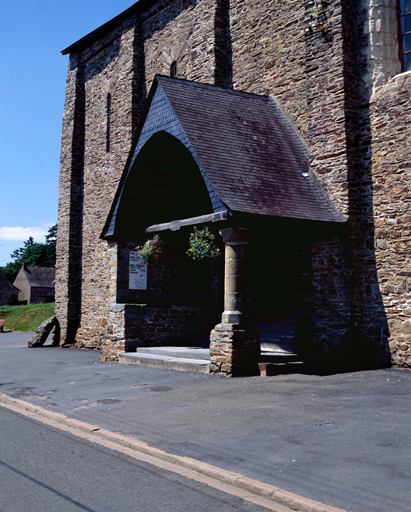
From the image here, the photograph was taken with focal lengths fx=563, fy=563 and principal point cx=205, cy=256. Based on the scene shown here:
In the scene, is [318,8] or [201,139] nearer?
[201,139]

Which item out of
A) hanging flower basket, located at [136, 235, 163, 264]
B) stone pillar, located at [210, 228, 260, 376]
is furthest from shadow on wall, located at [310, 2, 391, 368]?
hanging flower basket, located at [136, 235, 163, 264]

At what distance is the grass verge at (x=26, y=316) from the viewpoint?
4184 cm

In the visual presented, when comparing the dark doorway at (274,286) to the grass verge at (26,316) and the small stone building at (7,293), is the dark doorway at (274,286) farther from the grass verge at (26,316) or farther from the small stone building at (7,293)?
the small stone building at (7,293)

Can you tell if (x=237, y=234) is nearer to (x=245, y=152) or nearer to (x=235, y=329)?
(x=235, y=329)

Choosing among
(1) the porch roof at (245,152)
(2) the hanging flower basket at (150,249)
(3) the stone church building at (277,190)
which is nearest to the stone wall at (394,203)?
(3) the stone church building at (277,190)

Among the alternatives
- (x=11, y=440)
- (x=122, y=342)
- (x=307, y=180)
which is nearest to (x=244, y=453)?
(x=11, y=440)

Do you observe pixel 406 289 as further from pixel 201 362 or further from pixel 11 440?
pixel 11 440

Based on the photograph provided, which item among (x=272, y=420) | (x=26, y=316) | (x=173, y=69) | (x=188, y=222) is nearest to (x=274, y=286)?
(x=188, y=222)

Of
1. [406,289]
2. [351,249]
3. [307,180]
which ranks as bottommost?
[406,289]

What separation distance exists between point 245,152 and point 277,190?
44.2 inches

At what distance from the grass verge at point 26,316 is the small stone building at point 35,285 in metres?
23.2

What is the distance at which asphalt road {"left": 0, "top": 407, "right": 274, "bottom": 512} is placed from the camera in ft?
14.2

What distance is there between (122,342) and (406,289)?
7029mm

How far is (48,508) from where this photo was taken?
4281 millimetres
